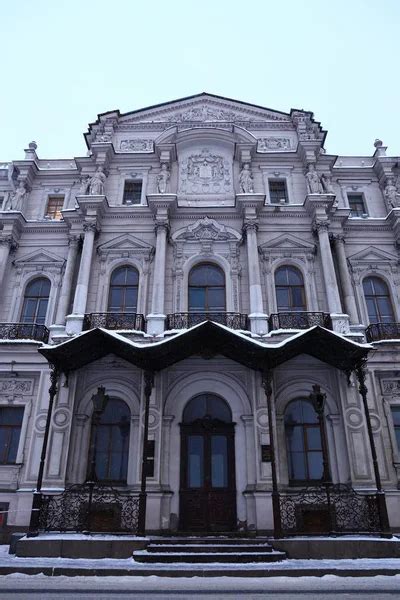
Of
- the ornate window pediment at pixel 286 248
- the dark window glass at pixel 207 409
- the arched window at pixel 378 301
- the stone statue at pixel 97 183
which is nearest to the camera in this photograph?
the dark window glass at pixel 207 409

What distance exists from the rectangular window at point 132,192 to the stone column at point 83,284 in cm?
222

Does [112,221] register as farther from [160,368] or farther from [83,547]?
[83,547]

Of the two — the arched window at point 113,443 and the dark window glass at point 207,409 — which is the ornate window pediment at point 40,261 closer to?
the arched window at point 113,443

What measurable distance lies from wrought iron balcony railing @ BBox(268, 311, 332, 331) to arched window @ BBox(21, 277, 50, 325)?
783 cm

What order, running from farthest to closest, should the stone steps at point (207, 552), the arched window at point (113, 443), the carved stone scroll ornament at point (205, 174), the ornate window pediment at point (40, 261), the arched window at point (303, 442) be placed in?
the carved stone scroll ornament at point (205, 174) < the ornate window pediment at point (40, 261) < the arched window at point (113, 443) < the arched window at point (303, 442) < the stone steps at point (207, 552)

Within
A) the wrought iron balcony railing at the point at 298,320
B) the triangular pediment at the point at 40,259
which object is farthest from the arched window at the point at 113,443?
the triangular pediment at the point at 40,259

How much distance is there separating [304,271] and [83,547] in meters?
10.6

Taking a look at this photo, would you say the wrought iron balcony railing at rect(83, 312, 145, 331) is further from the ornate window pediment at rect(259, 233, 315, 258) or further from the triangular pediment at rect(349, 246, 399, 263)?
the triangular pediment at rect(349, 246, 399, 263)

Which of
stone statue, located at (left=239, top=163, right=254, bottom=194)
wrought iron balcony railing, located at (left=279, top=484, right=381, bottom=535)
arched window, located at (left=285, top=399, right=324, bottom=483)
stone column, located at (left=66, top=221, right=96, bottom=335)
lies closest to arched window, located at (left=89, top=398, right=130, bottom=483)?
stone column, located at (left=66, top=221, right=96, bottom=335)

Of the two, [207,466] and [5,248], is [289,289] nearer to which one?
[207,466]

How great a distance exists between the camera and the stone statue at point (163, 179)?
1648cm

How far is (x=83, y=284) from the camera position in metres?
14.5

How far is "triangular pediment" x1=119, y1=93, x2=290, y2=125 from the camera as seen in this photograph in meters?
18.9

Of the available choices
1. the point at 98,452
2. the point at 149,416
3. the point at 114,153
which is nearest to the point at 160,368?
the point at 149,416
